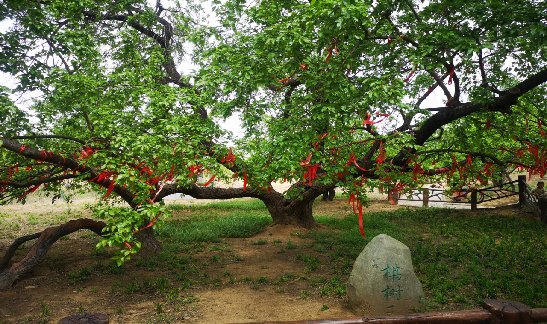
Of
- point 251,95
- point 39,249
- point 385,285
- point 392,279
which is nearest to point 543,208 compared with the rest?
point 392,279

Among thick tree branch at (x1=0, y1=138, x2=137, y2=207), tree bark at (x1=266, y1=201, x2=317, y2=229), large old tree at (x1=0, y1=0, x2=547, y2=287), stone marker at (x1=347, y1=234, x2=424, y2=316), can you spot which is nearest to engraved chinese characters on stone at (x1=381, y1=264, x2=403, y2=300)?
stone marker at (x1=347, y1=234, x2=424, y2=316)

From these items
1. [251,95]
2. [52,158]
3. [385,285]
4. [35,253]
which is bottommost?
[385,285]

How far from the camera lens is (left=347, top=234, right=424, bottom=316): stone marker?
5617mm

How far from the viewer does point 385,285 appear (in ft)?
18.6

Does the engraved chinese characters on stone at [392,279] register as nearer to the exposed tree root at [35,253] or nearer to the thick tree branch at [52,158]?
the thick tree branch at [52,158]

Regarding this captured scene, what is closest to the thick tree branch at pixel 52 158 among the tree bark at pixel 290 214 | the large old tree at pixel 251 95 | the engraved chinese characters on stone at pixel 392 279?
the large old tree at pixel 251 95

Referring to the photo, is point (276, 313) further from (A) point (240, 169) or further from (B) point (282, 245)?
(B) point (282, 245)

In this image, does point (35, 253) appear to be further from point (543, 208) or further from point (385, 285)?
point (543, 208)

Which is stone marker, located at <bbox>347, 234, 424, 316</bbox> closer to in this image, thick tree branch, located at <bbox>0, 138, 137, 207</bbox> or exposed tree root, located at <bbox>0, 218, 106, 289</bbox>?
thick tree branch, located at <bbox>0, 138, 137, 207</bbox>

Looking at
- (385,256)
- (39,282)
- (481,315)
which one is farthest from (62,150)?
(481,315)

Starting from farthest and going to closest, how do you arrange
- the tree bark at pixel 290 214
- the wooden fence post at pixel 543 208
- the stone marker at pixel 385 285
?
the tree bark at pixel 290 214 < the wooden fence post at pixel 543 208 < the stone marker at pixel 385 285

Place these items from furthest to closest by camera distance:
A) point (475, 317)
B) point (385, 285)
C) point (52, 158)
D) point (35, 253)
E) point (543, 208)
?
point (543, 208) < point (35, 253) < point (52, 158) < point (385, 285) < point (475, 317)

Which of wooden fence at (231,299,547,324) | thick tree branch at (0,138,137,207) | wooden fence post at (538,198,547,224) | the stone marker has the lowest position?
the stone marker

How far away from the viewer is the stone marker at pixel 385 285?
5617mm
